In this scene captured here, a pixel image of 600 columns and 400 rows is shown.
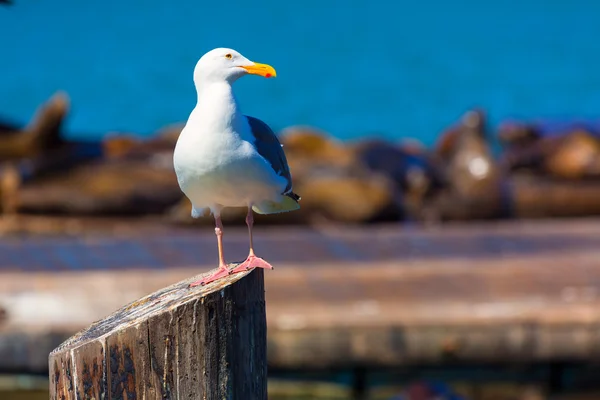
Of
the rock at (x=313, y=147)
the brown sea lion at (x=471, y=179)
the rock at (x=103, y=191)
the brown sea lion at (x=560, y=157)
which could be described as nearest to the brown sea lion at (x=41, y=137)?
the rock at (x=103, y=191)

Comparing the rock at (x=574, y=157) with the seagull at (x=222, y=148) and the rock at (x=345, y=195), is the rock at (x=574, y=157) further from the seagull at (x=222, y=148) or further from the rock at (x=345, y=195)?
the seagull at (x=222, y=148)

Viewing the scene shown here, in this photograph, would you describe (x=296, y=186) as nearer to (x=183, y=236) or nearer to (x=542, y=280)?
(x=183, y=236)

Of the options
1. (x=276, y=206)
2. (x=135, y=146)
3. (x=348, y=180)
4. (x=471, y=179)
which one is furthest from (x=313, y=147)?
(x=276, y=206)

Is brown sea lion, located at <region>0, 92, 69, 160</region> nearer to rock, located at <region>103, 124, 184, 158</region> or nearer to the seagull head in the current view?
rock, located at <region>103, 124, 184, 158</region>

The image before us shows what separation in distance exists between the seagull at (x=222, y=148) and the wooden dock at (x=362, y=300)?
358cm

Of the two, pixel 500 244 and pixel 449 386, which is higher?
pixel 500 244

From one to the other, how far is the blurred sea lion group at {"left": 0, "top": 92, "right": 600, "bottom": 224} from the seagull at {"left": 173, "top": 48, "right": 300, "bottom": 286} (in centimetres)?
698

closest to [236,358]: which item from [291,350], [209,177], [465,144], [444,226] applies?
[209,177]

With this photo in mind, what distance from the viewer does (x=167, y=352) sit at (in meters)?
2.25

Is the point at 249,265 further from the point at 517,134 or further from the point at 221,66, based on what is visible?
the point at 517,134

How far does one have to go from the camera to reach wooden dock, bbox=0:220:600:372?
6129mm

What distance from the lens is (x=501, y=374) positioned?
646 centimetres

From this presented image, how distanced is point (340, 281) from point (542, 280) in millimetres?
1365

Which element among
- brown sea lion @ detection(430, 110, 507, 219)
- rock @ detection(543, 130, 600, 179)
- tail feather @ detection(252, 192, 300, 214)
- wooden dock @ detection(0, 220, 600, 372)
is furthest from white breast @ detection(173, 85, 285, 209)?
rock @ detection(543, 130, 600, 179)
